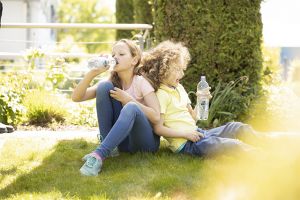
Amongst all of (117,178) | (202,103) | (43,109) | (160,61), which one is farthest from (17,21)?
(117,178)

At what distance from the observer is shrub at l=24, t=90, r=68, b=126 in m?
6.60

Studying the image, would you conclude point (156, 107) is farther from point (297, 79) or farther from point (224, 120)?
point (297, 79)

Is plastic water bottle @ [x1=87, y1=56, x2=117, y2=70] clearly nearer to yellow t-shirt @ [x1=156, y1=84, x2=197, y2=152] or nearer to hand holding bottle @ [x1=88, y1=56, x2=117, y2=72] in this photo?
hand holding bottle @ [x1=88, y1=56, x2=117, y2=72]

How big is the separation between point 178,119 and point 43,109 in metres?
2.82

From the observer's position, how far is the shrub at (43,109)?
6602 mm

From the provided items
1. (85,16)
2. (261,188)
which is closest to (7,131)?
(261,188)

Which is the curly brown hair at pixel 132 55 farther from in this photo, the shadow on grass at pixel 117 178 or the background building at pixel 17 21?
the background building at pixel 17 21

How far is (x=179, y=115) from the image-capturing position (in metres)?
4.23

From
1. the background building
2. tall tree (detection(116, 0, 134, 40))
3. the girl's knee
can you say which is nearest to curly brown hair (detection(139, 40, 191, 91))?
the girl's knee

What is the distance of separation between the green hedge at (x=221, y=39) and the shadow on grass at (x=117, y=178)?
233cm

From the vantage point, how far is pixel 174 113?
424 centimetres

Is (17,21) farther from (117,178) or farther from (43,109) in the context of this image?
(117,178)

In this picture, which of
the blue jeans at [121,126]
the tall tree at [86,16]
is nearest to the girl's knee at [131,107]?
the blue jeans at [121,126]

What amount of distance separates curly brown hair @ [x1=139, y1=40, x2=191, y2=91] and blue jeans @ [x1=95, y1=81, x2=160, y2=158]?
0.33 meters
